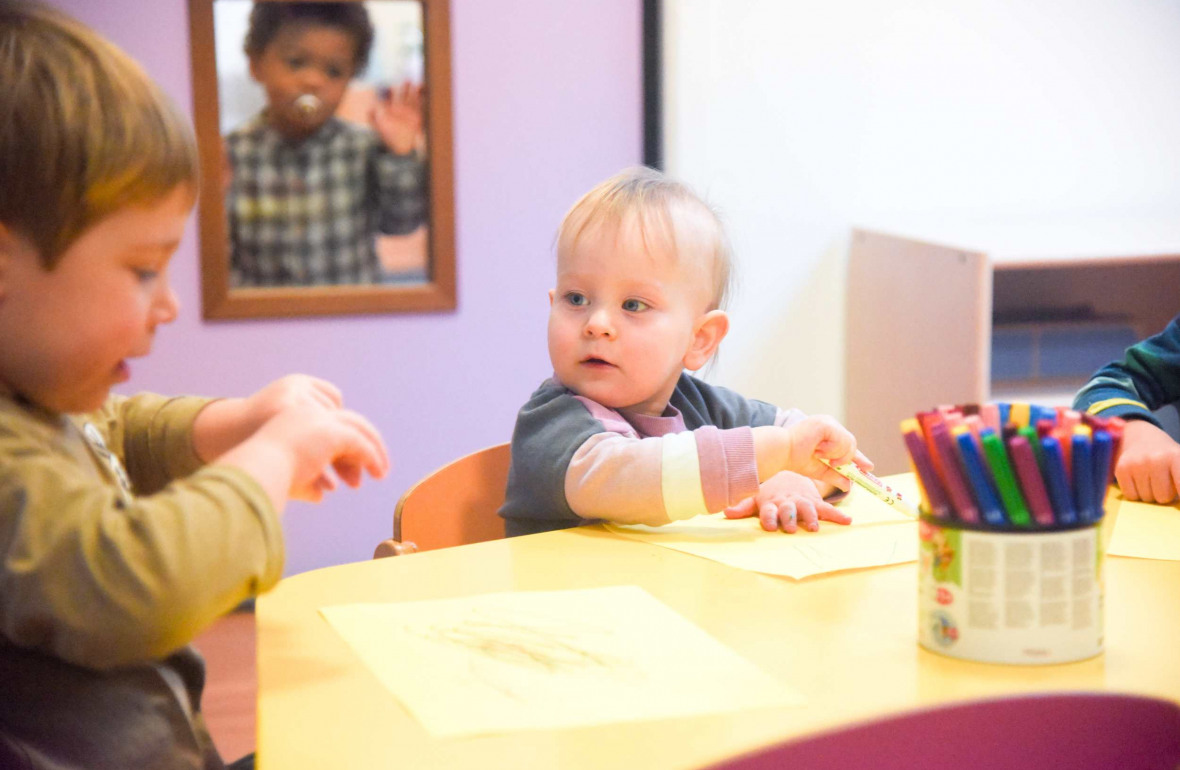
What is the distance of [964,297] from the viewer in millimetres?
2271

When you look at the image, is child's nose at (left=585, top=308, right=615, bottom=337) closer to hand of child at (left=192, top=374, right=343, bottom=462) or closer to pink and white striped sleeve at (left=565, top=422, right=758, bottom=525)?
pink and white striped sleeve at (left=565, top=422, right=758, bottom=525)

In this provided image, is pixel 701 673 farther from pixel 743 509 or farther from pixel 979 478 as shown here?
pixel 743 509

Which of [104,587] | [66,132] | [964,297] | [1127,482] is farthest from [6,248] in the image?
[964,297]

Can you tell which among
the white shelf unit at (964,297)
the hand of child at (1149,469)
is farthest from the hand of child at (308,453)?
the white shelf unit at (964,297)

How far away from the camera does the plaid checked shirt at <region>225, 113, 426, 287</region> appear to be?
103 inches

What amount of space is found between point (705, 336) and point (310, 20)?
164cm

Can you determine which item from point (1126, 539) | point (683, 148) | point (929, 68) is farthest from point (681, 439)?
point (929, 68)

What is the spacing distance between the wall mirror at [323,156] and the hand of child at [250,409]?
1778 mm

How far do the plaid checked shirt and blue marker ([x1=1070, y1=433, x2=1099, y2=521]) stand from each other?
85.5 inches

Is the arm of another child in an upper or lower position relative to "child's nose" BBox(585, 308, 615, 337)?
lower

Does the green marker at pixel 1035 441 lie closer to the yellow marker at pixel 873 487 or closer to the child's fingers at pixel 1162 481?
the yellow marker at pixel 873 487

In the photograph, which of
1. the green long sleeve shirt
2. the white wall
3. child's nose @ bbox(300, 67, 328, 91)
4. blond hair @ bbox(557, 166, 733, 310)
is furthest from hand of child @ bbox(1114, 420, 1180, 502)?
child's nose @ bbox(300, 67, 328, 91)

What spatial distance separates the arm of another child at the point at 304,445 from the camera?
678 mm

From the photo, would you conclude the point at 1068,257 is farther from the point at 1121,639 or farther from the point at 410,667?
the point at 410,667
